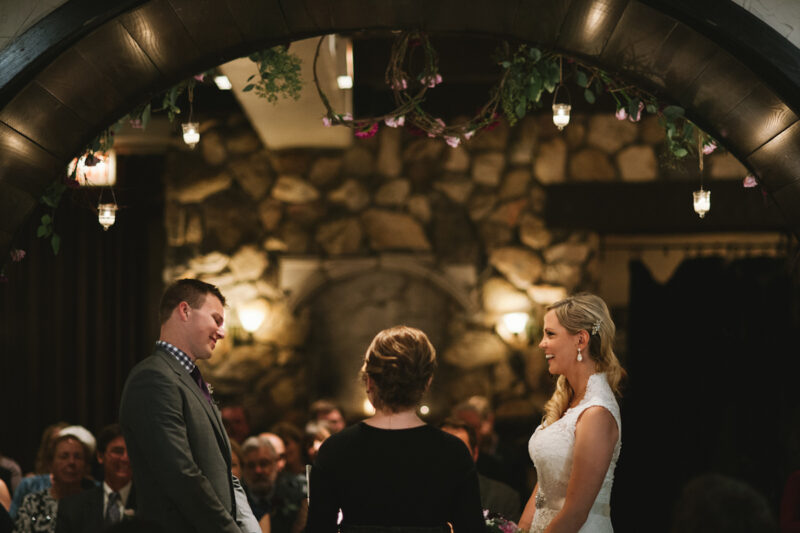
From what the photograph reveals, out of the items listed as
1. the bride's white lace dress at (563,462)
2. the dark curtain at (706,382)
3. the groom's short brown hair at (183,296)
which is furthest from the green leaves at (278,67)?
the dark curtain at (706,382)

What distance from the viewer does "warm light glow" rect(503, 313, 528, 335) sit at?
8188mm

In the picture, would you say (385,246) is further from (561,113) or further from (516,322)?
(561,113)

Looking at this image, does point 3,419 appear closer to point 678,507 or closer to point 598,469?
point 598,469

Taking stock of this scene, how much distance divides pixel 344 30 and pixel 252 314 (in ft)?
19.2

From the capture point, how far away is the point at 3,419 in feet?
26.6

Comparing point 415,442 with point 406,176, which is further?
point 406,176

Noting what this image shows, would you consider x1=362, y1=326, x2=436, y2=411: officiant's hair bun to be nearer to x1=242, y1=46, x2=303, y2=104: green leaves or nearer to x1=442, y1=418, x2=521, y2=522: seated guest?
x1=242, y1=46, x2=303, y2=104: green leaves

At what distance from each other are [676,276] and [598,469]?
3.79 meters

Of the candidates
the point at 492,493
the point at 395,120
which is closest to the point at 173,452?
the point at 395,120

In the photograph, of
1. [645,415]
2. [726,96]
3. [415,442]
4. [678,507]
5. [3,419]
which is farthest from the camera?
[3,419]

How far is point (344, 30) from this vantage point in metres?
2.71

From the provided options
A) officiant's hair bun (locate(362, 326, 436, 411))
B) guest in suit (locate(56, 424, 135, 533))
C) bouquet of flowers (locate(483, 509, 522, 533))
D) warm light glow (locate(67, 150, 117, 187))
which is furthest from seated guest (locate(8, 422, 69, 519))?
officiant's hair bun (locate(362, 326, 436, 411))

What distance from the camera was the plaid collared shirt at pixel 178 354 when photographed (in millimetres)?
2752

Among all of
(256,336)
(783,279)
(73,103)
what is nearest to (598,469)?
(73,103)
